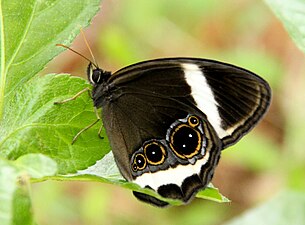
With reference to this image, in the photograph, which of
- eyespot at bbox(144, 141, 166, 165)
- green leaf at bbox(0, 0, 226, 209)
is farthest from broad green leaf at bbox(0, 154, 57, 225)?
eyespot at bbox(144, 141, 166, 165)

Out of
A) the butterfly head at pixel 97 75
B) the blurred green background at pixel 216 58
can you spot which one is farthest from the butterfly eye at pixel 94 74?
the blurred green background at pixel 216 58

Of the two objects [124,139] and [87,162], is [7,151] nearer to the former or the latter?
[87,162]

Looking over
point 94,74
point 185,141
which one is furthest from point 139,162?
point 94,74

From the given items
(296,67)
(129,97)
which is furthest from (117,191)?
(129,97)

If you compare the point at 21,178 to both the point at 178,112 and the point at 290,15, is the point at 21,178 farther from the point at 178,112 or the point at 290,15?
the point at 178,112

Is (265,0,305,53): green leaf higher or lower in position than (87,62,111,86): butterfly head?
lower

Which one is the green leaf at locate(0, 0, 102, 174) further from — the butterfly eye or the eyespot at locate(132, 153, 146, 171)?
the butterfly eye
